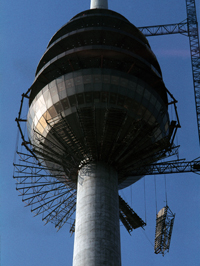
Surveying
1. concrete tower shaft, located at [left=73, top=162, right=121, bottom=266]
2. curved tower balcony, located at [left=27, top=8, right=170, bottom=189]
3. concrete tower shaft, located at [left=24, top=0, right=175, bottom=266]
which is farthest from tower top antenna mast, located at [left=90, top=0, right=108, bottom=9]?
concrete tower shaft, located at [left=73, top=162, right=121, bottom=266]

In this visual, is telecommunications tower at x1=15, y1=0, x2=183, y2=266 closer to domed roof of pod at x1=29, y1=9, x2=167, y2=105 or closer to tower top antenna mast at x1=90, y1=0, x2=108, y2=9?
domed roof of pod at x1=29, y1=9, x2=167, y2=105

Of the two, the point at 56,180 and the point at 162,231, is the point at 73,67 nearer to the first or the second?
the point at 56,180

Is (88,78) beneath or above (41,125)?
above

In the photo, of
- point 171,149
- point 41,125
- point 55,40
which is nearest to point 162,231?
point 171,149

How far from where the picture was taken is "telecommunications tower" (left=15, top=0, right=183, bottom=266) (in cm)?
4454

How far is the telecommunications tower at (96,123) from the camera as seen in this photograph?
44.5 meters

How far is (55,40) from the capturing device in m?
54.7

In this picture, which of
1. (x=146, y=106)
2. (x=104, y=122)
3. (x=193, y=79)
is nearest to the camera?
(x=104, y=122)

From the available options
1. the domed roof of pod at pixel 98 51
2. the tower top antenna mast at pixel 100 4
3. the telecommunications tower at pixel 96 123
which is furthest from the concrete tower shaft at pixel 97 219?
the tower top antenna mast at pixel 100 4

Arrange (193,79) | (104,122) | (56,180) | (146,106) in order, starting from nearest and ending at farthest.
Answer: (104,122) < (146,106) < (56,180) < (193,79)

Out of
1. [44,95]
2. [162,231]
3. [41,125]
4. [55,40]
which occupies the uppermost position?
[55,40]

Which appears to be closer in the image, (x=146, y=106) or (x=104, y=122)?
(x=104, y=122)

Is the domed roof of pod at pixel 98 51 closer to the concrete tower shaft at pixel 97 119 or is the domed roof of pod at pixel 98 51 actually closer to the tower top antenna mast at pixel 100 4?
the concrete tower shaft at pixel 97 119

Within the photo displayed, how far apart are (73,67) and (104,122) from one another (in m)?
8.22
